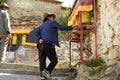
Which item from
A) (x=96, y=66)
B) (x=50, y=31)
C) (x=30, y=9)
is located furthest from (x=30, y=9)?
(x=96, y=66)

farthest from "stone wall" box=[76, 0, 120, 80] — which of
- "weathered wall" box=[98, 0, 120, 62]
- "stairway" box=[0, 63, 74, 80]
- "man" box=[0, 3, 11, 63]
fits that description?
"man" box=[0, 3, 11, 63]

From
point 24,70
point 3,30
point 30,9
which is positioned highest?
point 3,30

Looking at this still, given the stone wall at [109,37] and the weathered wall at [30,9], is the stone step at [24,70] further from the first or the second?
the weathered wall at [30,9]

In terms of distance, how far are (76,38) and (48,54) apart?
302 centimetres

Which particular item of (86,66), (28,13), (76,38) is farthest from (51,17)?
(28,13)

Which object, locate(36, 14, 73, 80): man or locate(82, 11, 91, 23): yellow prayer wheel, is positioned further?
locate(82, 11, 91, 23): yellow prayer wheel

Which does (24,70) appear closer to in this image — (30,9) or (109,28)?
(109,28)

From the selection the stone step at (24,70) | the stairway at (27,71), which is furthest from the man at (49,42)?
the stone step at (24,70)

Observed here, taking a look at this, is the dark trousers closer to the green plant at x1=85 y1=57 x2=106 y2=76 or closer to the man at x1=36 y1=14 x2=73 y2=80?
the man at x1=36 y1=14 x2=73 y2=80

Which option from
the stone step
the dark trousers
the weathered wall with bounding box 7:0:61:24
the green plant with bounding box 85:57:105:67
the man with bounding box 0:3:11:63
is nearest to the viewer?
the dark trousers

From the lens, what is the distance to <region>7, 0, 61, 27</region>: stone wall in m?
25.7

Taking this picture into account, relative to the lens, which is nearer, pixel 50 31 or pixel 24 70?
pixel 50 31

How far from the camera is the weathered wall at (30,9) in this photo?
25672 mm

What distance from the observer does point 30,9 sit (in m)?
26.8
